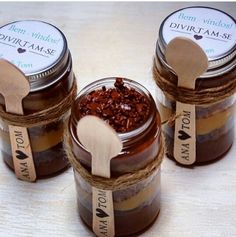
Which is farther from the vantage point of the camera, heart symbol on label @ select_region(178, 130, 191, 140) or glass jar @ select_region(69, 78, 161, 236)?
heart symbol on label @ select_region(178, 130, 191, 140)

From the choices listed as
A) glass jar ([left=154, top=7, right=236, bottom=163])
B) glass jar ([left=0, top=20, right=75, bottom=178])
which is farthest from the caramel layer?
glass jar ([left=0, top=20, right=75, bottom=178])

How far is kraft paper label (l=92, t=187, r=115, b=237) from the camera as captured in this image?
729mm

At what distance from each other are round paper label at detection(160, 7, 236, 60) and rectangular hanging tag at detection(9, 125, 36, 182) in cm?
20

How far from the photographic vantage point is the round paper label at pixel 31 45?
30.4 inches

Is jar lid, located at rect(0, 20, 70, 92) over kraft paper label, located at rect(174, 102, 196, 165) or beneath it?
over

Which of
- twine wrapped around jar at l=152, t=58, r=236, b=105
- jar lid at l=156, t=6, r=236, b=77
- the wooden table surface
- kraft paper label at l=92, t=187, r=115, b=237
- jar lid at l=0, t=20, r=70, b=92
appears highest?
jar lid at l=156, t=6, r=236, b=77

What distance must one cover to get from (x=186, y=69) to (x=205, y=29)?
3.2 inches

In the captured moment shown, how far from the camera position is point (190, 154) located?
839 mm

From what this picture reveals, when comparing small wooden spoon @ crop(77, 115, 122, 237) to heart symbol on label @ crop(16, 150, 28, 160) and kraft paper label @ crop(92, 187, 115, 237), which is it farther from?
heart symbol on label @ crop(16, 150, 28, 160)

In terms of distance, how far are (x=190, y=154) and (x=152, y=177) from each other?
11 centimetres

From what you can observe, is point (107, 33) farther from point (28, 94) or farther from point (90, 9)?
point (28, 94)

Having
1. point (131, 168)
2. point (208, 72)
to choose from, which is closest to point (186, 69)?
point (208, 72)

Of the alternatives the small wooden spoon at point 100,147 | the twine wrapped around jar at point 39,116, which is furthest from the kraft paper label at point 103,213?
the twine wrapped around jar at point 39,116

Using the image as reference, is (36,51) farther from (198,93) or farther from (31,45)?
(198,93)
